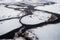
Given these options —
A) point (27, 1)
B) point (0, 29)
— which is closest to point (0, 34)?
point (0, 29)

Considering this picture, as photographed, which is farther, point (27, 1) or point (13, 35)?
point (27, 1)

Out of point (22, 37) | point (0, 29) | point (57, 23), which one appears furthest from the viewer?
point (57, 23)

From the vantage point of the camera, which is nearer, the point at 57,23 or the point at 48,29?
the point at 48,29

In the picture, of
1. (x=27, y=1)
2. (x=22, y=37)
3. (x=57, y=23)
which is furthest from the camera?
(x=27, y=1)

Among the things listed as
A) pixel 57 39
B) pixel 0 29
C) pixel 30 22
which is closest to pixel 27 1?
pixel 30 22

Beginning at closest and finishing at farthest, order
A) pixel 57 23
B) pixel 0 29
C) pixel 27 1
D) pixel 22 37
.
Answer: pixel 22 37, pixel 0 29, pixel 57 23, pixel 27 1

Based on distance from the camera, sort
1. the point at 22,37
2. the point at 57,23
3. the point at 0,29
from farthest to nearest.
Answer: the point at 57,23 < the point at 0,29 < the point at 22,37

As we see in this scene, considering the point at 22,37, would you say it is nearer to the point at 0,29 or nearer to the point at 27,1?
the point at 0,29

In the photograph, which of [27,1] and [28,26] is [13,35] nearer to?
[28,26]
